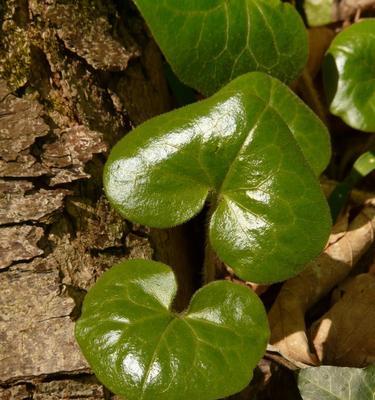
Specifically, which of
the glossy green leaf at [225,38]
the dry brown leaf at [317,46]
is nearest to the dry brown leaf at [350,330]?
the glossy green leaf at [225,38]

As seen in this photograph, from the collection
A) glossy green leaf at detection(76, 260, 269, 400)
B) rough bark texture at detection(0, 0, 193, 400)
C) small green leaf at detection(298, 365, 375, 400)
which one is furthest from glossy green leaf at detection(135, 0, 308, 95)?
small green leaf at detection(298, 365, 375, 400)

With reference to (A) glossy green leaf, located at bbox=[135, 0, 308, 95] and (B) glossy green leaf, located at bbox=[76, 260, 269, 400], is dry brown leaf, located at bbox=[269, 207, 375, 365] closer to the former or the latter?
(B) glossy green leaf, located at bbox=[76, 260, 269, 400]

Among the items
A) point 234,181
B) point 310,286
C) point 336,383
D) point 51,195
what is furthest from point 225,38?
point 336,383

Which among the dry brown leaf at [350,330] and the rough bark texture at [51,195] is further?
the dry brown leaf at [350,330]

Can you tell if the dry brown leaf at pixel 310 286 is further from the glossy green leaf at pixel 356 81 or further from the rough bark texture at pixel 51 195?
the rough bark texture at pixel 51 195

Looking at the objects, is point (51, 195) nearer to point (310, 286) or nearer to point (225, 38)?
point (225, 38)
